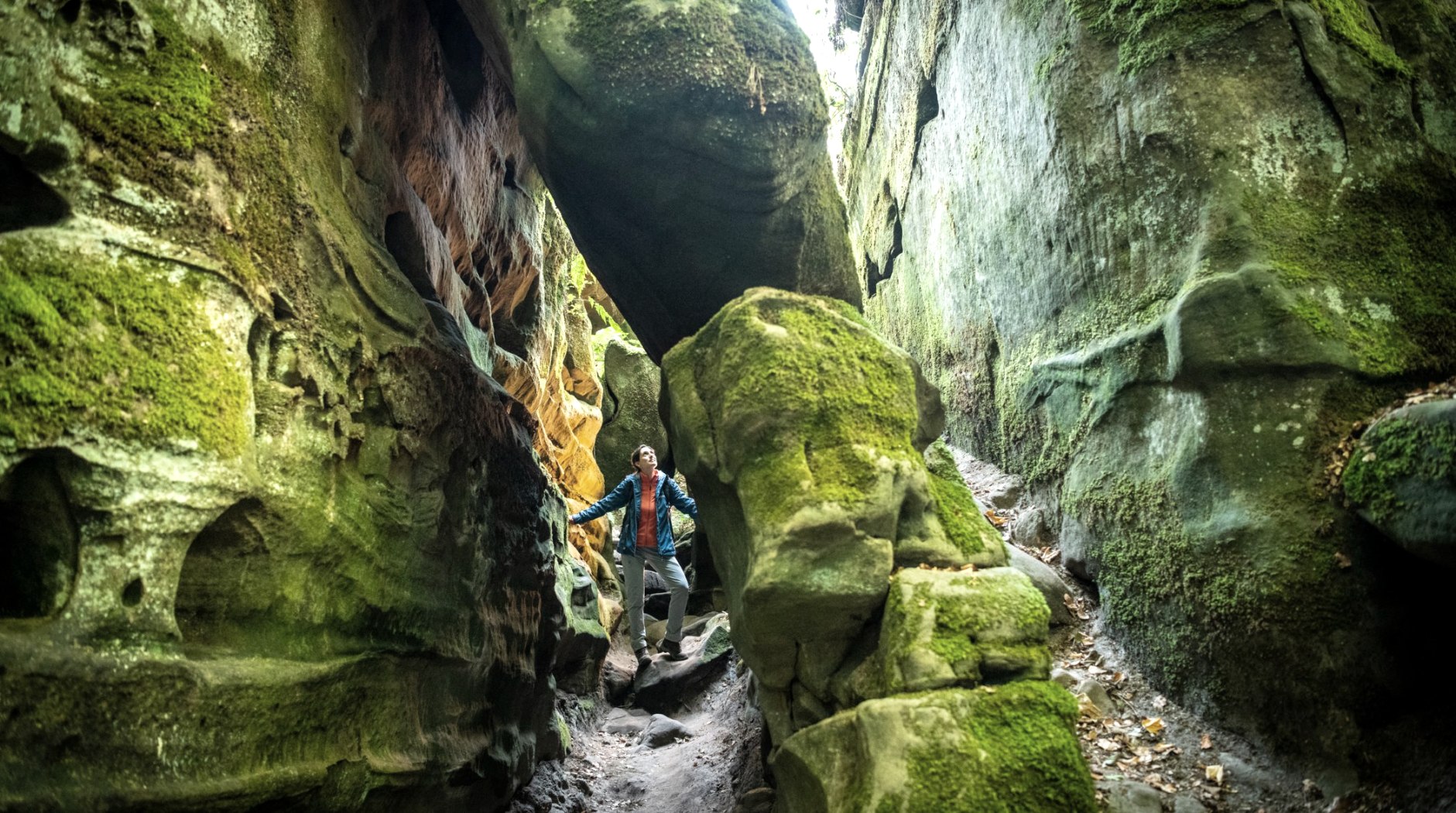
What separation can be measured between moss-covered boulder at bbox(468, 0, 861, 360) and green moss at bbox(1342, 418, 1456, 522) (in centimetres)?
408

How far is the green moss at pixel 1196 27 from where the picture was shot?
5328 millimetres

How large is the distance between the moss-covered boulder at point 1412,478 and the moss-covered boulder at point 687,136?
13.5 ft

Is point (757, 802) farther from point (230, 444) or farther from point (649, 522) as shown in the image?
point (230, 444)

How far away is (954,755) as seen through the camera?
363 cm

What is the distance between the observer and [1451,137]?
17.0 ft

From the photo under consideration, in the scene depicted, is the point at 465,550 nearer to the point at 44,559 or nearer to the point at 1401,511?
the point at 44,559

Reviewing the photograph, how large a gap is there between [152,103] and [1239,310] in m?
6.72

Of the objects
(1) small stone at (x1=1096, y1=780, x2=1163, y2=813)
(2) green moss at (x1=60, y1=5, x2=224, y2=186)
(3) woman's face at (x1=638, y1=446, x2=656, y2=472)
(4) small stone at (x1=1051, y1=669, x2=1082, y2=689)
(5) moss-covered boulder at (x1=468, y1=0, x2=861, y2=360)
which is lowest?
(1) small stone at (x1=1096, y1=780, x2=1163, y2=813)

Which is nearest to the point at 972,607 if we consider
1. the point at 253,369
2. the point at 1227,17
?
the point at 253,369

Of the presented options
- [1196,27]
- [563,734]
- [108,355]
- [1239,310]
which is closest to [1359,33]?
[1196,27]

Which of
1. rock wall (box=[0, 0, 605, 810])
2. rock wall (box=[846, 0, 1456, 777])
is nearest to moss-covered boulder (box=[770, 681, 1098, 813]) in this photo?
rock wall (box=[846, 0, 1456, 777])

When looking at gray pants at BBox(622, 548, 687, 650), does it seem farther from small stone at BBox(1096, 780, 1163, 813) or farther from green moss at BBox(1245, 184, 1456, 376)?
green moss at BBox(1245, 184, 1456, 376)

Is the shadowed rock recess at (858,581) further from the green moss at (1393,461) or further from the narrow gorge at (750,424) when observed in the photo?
the green moss at (1393,461)

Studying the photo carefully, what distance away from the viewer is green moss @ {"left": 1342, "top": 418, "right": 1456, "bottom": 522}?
12.1 feet
